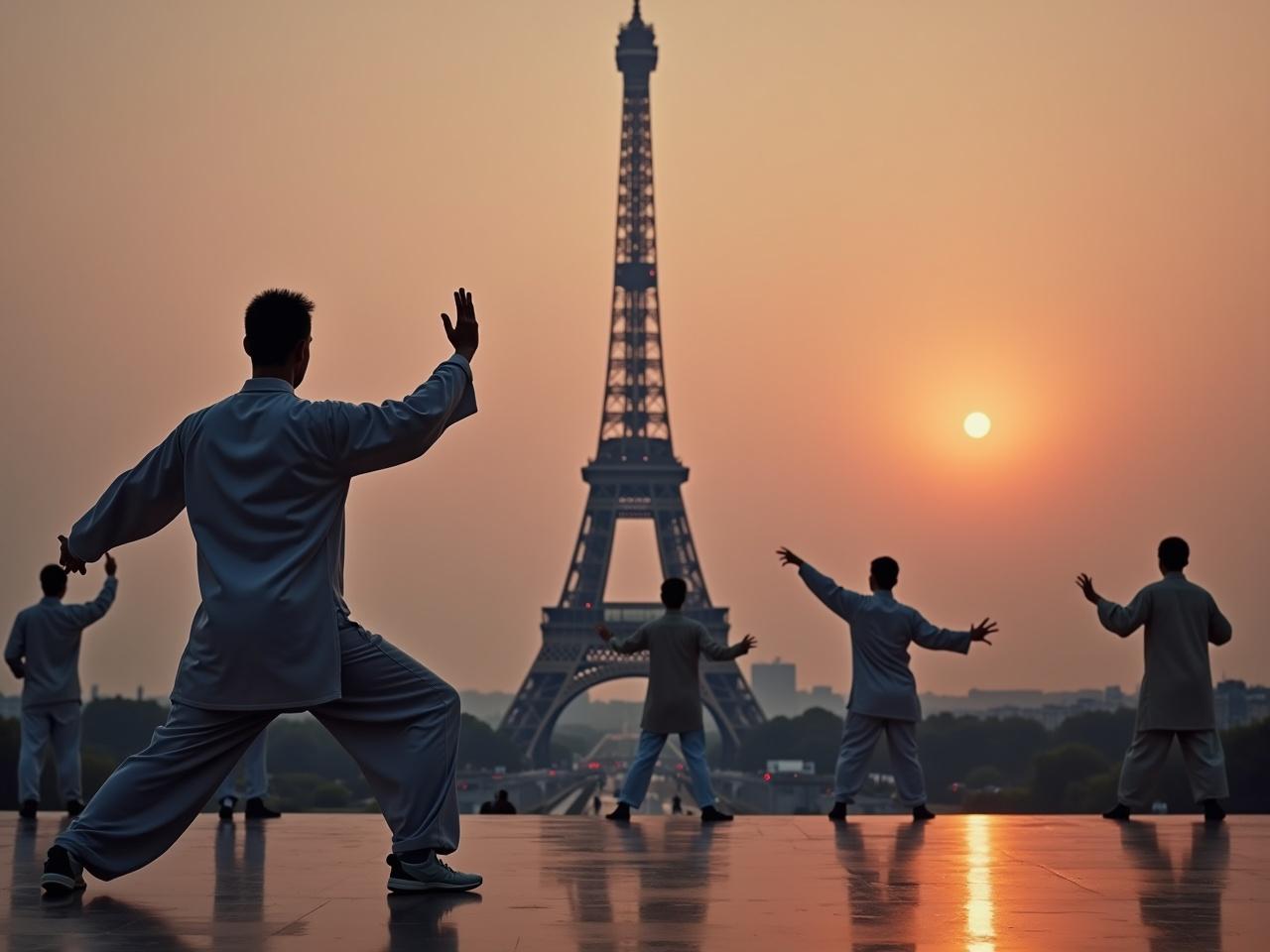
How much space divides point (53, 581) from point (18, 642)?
1.74 ft

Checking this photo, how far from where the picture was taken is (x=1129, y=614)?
43.3 feet

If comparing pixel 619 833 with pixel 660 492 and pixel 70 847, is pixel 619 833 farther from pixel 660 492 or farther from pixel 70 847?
pixel 660 492

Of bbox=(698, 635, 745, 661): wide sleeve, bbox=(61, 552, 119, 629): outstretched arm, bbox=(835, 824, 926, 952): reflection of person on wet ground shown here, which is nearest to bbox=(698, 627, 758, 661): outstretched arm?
bbox=(698, 635, 745, 661): wide sleeve

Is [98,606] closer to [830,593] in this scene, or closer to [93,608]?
[93,608]

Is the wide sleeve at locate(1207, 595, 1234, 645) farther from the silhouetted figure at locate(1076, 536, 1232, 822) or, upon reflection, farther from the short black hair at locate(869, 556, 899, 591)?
the short black hair at locate(869, 556, 899, 591)

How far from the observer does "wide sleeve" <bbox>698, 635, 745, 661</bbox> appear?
1341cm

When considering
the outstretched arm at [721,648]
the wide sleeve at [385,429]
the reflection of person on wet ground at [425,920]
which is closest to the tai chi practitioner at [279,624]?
the wide sleeve at [385,429]

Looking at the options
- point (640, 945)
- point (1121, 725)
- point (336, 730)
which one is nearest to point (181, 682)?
point (336, 730)

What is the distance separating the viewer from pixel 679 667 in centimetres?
1433

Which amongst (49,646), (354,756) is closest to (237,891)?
(354,756)

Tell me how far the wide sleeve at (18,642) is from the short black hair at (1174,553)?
8.58m

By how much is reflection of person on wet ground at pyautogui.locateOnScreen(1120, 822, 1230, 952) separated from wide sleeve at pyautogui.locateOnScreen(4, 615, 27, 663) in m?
8.16

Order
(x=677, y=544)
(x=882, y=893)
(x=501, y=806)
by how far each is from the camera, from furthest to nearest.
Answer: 1. (x=677, y=544)
2. (x=501, y=806)
3. (x=882, y=893)

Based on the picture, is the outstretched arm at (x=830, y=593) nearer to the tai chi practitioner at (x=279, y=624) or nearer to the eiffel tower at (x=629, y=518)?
the tai chi practitioner at (x=279, y=624)
